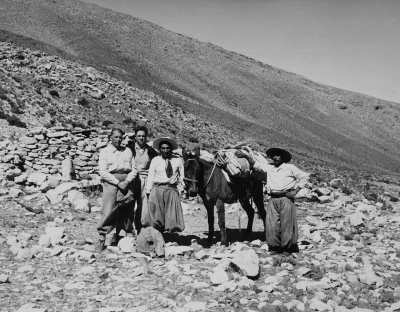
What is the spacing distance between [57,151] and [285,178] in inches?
344

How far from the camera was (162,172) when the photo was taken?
6664 mm

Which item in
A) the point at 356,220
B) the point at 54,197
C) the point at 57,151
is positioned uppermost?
the point at 57,151

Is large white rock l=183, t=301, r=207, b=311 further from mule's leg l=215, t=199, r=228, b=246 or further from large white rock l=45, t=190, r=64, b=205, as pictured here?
large white rock l=45, t=190, r=64, b=205

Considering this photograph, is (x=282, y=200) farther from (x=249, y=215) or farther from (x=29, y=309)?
(x=29, y=309)

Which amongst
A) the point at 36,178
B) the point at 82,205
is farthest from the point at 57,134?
the point at 82,205

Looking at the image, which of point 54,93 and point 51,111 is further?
point 54,93

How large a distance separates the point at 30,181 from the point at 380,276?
31.7 feet

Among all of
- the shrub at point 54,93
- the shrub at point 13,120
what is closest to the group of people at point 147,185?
the shrub at point 13,120

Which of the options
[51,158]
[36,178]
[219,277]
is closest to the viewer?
[219,277]

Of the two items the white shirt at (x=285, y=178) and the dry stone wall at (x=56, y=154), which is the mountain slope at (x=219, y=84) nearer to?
the dry stone wall at (x=56, y=154)

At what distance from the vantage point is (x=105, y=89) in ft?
88.0

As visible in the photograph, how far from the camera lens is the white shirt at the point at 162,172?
6.66 m

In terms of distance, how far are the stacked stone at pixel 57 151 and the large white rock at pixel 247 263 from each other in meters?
7.51

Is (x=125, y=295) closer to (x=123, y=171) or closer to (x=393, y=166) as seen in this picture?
(x=123, y=171)
